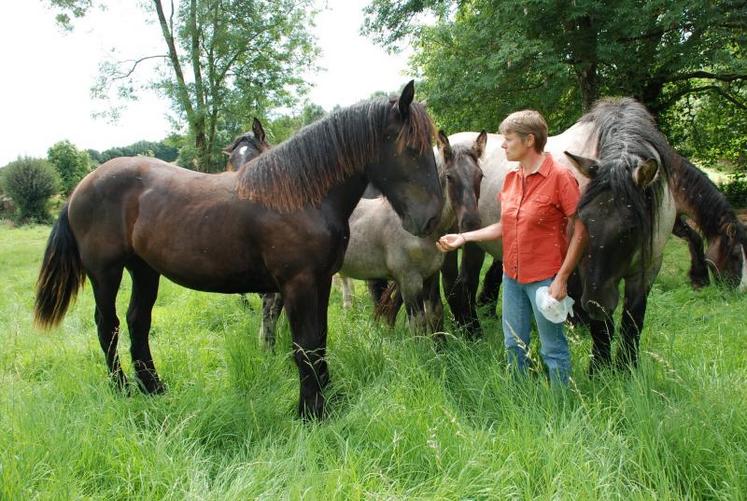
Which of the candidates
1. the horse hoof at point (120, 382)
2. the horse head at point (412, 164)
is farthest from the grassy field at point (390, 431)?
the horse head at point (412, 164)

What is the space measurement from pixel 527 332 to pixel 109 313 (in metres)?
2.93

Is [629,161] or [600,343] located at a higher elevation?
[629,161]

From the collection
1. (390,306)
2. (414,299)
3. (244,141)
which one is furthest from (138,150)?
(414,299)

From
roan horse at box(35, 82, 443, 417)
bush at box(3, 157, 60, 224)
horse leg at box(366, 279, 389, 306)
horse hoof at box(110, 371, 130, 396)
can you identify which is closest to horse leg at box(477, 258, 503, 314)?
horse leg at box(366, 279, 389, 306)

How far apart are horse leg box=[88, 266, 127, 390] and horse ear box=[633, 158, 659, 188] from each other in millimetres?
3380

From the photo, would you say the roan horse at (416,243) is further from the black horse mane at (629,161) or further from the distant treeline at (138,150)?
the distant treeline at (138,150)

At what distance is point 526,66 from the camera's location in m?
8.94

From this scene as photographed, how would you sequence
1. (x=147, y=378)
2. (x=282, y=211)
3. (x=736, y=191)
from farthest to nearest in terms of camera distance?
1. (x=736, y=191)
2. (x=147, y=378)
3. (x=282, y=211)

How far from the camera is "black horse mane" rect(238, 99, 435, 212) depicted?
279cm

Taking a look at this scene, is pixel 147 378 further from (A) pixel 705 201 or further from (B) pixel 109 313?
(A) pixel 705 201

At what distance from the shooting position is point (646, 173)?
259cm

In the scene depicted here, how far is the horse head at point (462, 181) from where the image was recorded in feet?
12.3

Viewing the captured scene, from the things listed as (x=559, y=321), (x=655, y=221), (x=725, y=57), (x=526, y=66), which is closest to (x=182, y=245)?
(x=559, y=321)

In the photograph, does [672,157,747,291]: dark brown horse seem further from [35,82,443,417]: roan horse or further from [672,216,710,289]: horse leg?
[35,82,443,417]: roan horse
